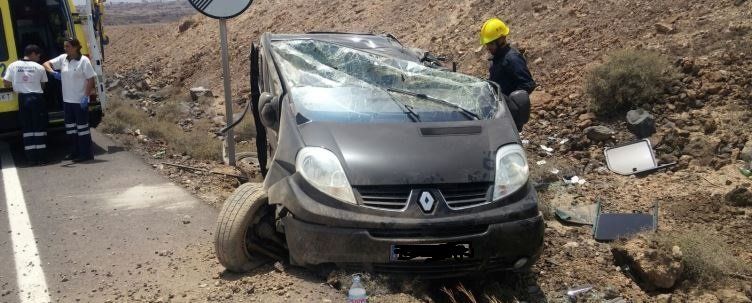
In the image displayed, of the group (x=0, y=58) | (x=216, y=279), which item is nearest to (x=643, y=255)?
(x=216, y=279)

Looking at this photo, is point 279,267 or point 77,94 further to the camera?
point 77,94

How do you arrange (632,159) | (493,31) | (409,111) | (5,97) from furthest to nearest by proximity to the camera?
(5,97) < (632,159) < (493,31) < (409,111)

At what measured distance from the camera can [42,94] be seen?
8906 millimetres

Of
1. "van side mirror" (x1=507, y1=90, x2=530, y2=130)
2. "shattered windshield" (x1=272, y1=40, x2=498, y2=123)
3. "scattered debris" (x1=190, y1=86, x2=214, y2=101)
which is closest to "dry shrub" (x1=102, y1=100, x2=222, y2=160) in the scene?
"scattered debris" (x1=190, y1=86, x2=214, y2=101)

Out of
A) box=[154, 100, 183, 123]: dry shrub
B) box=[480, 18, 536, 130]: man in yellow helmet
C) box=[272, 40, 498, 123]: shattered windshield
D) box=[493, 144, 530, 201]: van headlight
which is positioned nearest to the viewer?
box=[493, 144, 530, 201]: van headlight

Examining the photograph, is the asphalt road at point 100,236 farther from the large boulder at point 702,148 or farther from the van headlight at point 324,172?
the large boulder at point 702,148

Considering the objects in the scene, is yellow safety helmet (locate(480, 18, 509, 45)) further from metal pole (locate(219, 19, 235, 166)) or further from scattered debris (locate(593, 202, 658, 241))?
metal pole (locate(219, 19, 235, 166))

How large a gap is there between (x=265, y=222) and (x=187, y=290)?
0.69m

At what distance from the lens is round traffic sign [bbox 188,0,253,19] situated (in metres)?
7.23

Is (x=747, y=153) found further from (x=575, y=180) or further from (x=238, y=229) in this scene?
(x=238, y=229)

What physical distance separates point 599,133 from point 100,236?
18.1ft

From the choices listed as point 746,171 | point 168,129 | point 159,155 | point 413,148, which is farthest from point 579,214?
point 168,129

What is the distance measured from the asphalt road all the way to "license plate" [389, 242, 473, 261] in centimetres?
142

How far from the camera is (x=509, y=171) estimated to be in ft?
13.6
